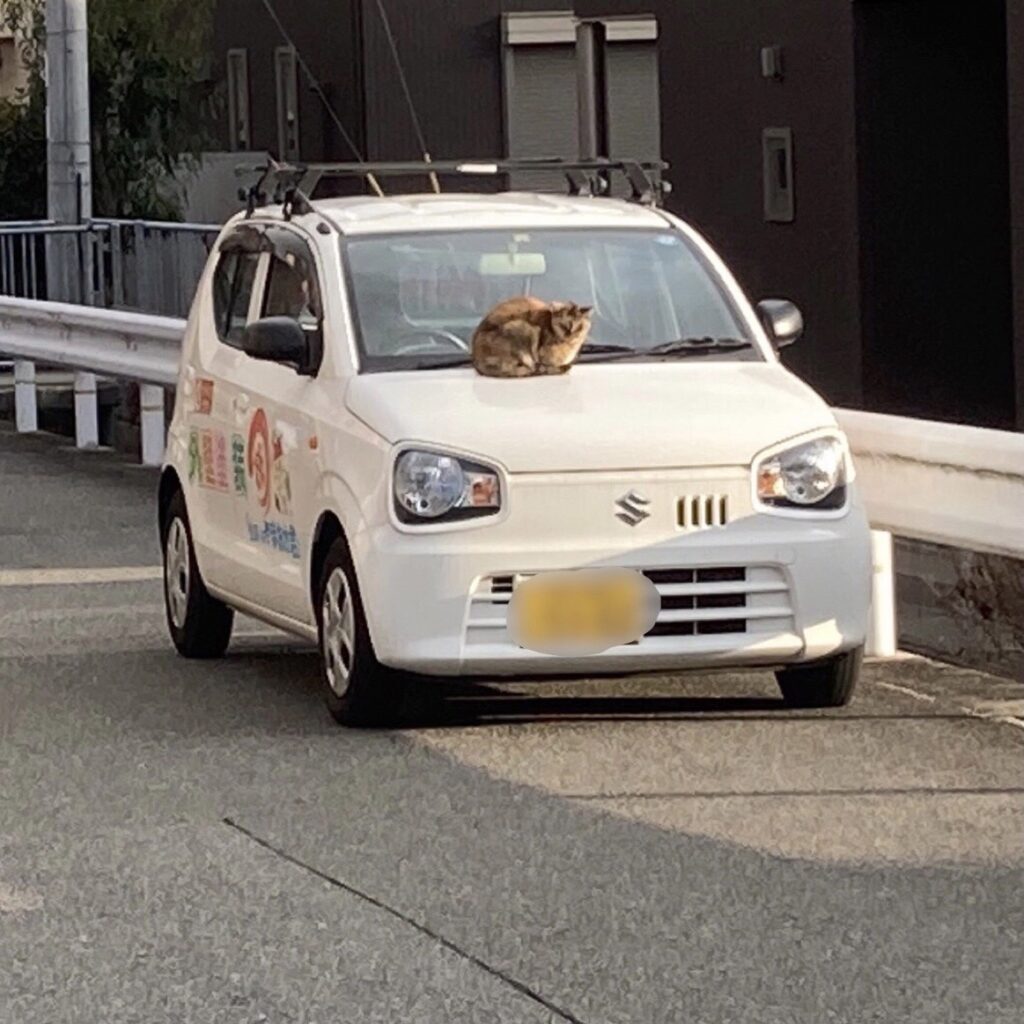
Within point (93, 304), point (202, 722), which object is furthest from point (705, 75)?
point (202, 722)

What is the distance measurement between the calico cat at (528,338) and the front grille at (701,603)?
90 cm

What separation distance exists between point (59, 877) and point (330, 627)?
2317mm

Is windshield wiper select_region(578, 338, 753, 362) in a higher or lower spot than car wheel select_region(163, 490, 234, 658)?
higher

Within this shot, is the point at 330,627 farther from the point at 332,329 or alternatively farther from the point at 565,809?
the point at 565,809

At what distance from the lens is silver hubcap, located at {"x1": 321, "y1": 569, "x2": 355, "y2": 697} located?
31.3ft

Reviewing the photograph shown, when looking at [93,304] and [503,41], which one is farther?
[503,41]

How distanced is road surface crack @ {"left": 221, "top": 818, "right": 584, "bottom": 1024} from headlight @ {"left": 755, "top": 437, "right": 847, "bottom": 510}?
2122 mm

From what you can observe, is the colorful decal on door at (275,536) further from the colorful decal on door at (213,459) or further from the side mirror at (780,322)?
the side mirror at (780,322)

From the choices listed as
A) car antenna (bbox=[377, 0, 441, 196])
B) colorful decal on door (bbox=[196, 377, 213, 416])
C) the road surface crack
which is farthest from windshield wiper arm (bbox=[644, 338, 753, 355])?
car antenna (bbox=[377, 0, 441, 196])

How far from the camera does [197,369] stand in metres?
11.4

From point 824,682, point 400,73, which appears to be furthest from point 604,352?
point 400,73

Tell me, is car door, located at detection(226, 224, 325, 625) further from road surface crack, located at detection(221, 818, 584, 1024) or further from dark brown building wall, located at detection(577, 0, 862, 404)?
dark brown building wall, located at detection(577, 0, 862, 404)

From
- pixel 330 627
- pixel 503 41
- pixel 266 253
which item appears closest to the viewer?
pixel 330 627

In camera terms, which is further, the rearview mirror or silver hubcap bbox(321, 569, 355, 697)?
the rearview mirror
